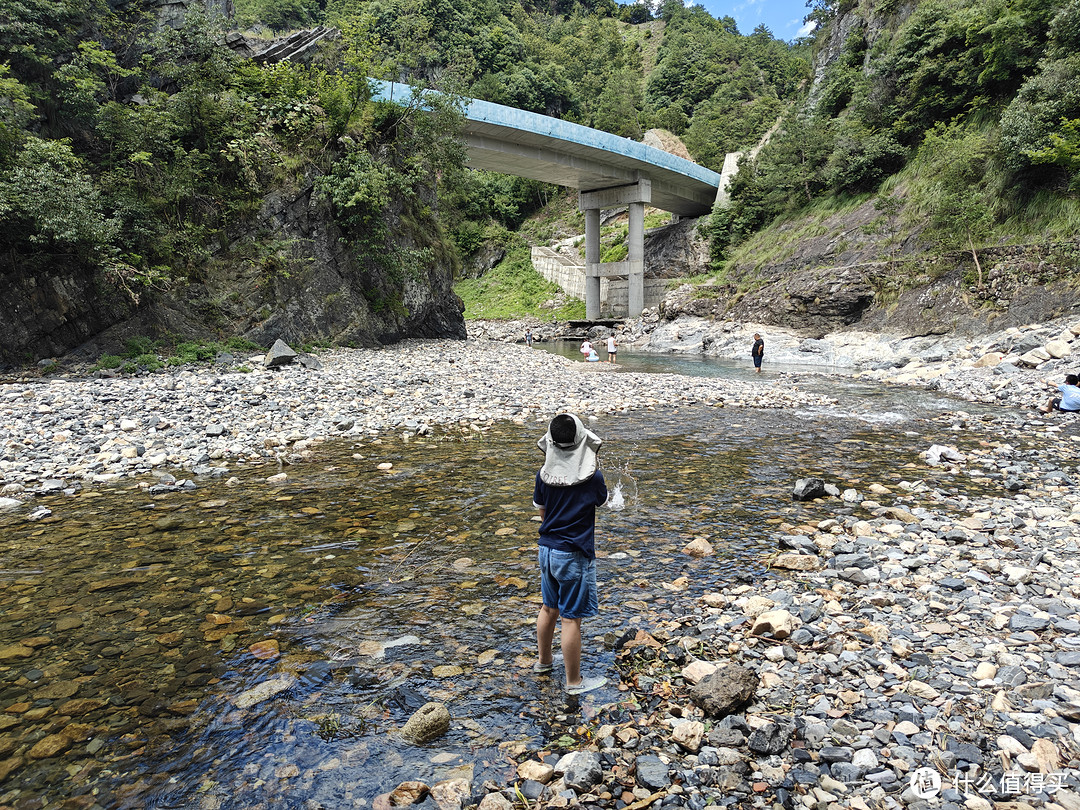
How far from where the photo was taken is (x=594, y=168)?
1928 inches

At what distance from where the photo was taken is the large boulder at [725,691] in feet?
12.4

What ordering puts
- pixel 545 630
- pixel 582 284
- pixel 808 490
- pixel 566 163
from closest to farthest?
1. pixel 545 630
2. pixel 808 490
3. pixel 566 163
4. pixel 582 284

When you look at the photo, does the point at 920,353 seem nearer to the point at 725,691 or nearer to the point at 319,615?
the point at 725,691

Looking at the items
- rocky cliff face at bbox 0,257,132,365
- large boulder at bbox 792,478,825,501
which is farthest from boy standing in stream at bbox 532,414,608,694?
rocky cliff face at bbox 0,257,132,365

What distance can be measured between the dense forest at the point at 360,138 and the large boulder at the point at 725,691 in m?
19.4

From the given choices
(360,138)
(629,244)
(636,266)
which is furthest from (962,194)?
(629,244)

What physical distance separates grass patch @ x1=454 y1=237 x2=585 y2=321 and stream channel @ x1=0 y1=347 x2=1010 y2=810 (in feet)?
164

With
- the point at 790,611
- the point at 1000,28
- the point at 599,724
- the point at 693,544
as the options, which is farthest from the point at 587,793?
the point at 1000,28

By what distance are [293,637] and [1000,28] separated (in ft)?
136

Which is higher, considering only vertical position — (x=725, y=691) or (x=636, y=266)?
(x=636, y=266)

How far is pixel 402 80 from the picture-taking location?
94.5ft

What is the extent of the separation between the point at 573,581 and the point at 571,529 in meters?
0.41

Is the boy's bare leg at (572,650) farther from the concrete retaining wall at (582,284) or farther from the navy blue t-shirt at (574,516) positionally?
the concrete retaining wall at (582,284)

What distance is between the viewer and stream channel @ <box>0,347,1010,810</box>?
3.60 metres
